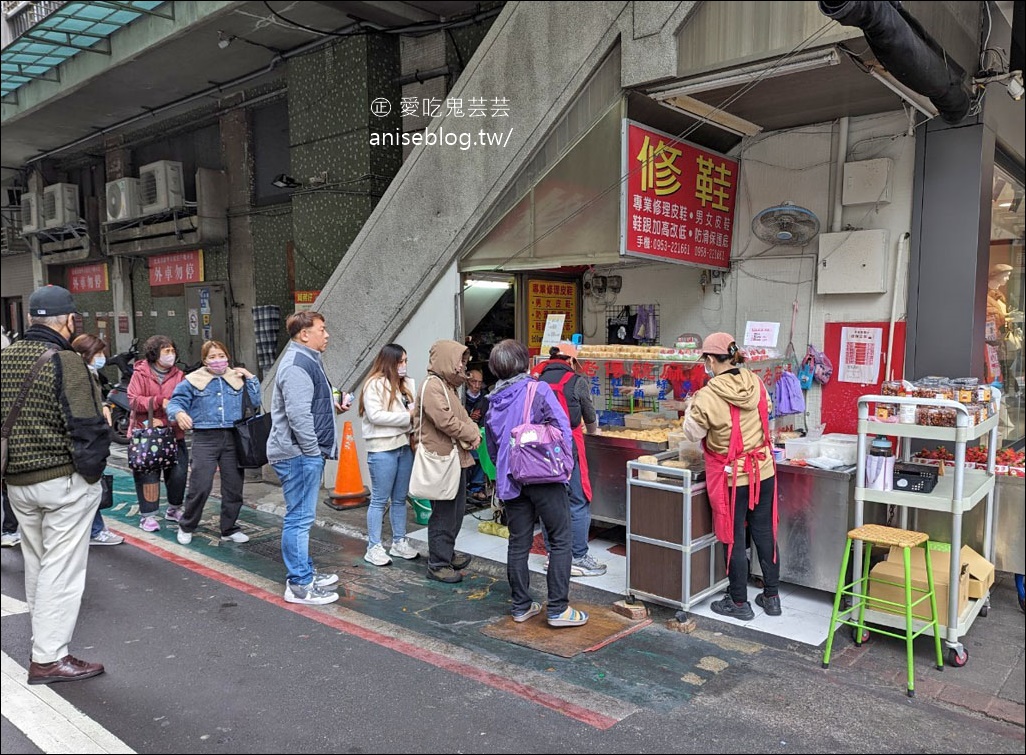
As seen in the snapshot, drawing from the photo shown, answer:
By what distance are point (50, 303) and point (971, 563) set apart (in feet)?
19.9

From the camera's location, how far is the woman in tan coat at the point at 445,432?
212 inches

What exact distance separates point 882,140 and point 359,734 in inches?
245

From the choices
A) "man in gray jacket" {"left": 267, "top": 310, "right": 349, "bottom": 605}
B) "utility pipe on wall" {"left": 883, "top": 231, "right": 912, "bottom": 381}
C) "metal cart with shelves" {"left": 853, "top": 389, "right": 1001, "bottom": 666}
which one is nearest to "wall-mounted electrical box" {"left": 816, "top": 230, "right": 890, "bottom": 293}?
"utility pipe on wall" {"left": 883, "top": 231, "right": 912, "bottom": 381}

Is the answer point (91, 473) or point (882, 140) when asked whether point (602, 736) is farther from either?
point (882, 140)

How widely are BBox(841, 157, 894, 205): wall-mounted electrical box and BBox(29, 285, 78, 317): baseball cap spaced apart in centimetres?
615

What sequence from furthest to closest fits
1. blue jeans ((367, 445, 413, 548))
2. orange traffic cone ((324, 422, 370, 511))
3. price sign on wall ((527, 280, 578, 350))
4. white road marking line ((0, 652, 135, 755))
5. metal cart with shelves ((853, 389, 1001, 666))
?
price sign on wall ((527, 280, 578, 350))
orange traffic cone ((324, 422, 370, 511))
blue jeans ((367, 445, 413, 548))
metal cart with shelves ((853, 389, 1001, 666))
white road marking line ((0, 652, 135, 755))

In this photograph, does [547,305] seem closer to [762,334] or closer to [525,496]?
[762,334]

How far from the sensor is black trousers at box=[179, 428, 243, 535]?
6.65 m

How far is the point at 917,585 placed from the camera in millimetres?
4270

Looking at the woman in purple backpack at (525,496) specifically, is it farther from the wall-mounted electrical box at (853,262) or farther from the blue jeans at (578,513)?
the wall-mounted electrical box at (853,262)

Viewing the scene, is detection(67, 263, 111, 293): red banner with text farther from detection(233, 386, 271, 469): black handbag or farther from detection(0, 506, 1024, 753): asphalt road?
detection(0, 506, 1024, 753): asphalt road

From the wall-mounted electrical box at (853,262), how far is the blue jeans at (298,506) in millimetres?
4791

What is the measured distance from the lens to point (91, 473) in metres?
4.10

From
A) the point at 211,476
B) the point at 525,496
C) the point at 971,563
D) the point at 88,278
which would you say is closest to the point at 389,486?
the point at 525,496
